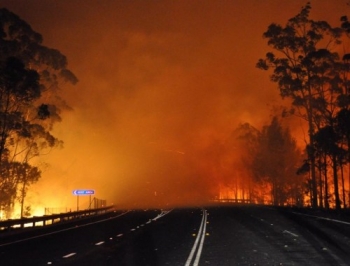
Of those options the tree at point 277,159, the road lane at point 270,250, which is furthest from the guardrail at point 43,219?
the tree at point 277,159

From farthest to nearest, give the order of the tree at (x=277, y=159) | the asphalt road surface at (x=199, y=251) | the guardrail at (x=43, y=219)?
the tree at (x=277, y=159) < the guardrail at (x=43, y=219) < the asphalt road surface at (x=199, y=251)

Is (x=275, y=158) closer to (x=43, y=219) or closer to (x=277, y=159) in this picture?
(x=277, y=159)

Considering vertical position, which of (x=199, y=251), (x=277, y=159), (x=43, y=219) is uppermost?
(x=277, y=159)

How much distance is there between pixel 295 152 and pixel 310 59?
45591 mm

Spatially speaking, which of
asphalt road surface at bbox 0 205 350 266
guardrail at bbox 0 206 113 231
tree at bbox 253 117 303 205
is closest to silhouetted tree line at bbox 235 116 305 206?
tree at bbox 253 117 303 205

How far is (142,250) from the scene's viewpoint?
1548cm

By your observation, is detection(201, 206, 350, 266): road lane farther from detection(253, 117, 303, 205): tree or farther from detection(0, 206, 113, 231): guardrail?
detection(253, 117, 303, 205): tree

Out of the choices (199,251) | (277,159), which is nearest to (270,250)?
(199,251)

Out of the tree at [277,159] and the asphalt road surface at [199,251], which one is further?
the tree at [277,159]

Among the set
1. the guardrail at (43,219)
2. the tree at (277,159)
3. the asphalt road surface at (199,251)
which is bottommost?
the asphalt road surface at (199,251)

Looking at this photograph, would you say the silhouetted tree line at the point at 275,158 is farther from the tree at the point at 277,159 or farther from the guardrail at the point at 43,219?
the guardrail at the point at 43,219

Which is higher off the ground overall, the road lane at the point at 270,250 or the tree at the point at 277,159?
the tree at the point at 277,159

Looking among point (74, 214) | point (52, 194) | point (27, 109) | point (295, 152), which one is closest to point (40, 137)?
point (27, 109)

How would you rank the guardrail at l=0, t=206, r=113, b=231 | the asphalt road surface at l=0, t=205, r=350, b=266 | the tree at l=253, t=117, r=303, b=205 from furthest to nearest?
1. the tree at l=253, t=117, r=303, b=205
2. the guardrail at l=0, t=206, r=113, b=231
3. the asphalt road surface at l=0, t=205, r=350, b=266
